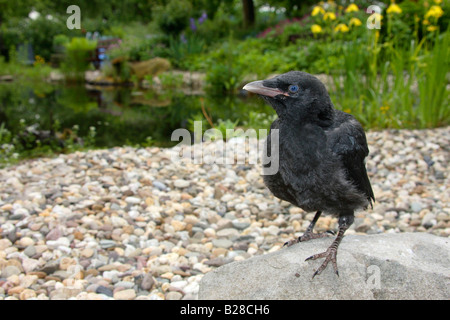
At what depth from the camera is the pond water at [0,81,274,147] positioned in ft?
24.5

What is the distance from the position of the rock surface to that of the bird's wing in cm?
31

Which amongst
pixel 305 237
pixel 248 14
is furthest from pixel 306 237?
pixel 248 14

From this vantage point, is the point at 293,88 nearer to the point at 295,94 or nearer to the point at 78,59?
the point at 295,94

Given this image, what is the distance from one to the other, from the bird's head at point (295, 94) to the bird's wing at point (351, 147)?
0.37 ft

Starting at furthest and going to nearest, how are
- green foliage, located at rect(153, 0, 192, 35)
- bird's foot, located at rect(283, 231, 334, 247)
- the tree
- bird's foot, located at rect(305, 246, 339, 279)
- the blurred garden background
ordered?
the tree < green foliage, located at rect(153, 0, 192, 35) < the blurred garden background < bird's foot, located at rect(283, 231, 334, 247) < bird's foot, located at rect(305, 246, 339, 279)

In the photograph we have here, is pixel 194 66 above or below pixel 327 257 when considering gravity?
above

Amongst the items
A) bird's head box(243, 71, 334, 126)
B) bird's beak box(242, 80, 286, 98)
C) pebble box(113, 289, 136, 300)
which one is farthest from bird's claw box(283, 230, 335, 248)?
pebble box(113, 289, 136, 300)

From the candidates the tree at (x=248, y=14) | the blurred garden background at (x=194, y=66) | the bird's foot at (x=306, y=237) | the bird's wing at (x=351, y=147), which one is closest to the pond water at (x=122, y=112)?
the blurred garden background at (x=194, y=66)

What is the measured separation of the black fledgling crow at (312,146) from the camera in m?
1.74

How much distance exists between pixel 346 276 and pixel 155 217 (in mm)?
2143

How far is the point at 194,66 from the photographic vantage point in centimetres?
1487

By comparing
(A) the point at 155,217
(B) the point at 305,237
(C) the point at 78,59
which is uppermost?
(C) the point at 78,59

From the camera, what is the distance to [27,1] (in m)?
20.0

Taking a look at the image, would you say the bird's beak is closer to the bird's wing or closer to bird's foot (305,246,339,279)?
the bird's wing
